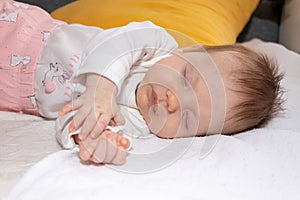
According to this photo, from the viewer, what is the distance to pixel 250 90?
0.99m

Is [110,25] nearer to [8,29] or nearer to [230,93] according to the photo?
[8,29]

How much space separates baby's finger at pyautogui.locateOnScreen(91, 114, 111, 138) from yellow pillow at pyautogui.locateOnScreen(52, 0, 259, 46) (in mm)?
449

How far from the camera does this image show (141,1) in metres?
1.41

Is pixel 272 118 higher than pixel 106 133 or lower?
lower


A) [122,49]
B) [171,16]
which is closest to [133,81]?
[122,49]

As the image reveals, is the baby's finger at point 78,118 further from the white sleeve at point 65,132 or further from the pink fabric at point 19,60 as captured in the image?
the pink fabric at point 19,60

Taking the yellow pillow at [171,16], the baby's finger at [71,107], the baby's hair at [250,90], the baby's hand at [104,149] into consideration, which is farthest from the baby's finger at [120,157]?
the yellow pillow at [171,16]

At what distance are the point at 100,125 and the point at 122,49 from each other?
0.20 meters

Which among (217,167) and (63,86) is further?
(63,86)

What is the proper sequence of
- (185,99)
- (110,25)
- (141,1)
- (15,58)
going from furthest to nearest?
1. (141,1)
2. (110,25)
3. (15,58)
4. (185,99)

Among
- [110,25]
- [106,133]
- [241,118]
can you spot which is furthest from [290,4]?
[106,133]

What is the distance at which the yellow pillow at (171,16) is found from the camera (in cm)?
130

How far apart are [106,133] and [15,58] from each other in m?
0.37

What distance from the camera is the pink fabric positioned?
107 centimetres
